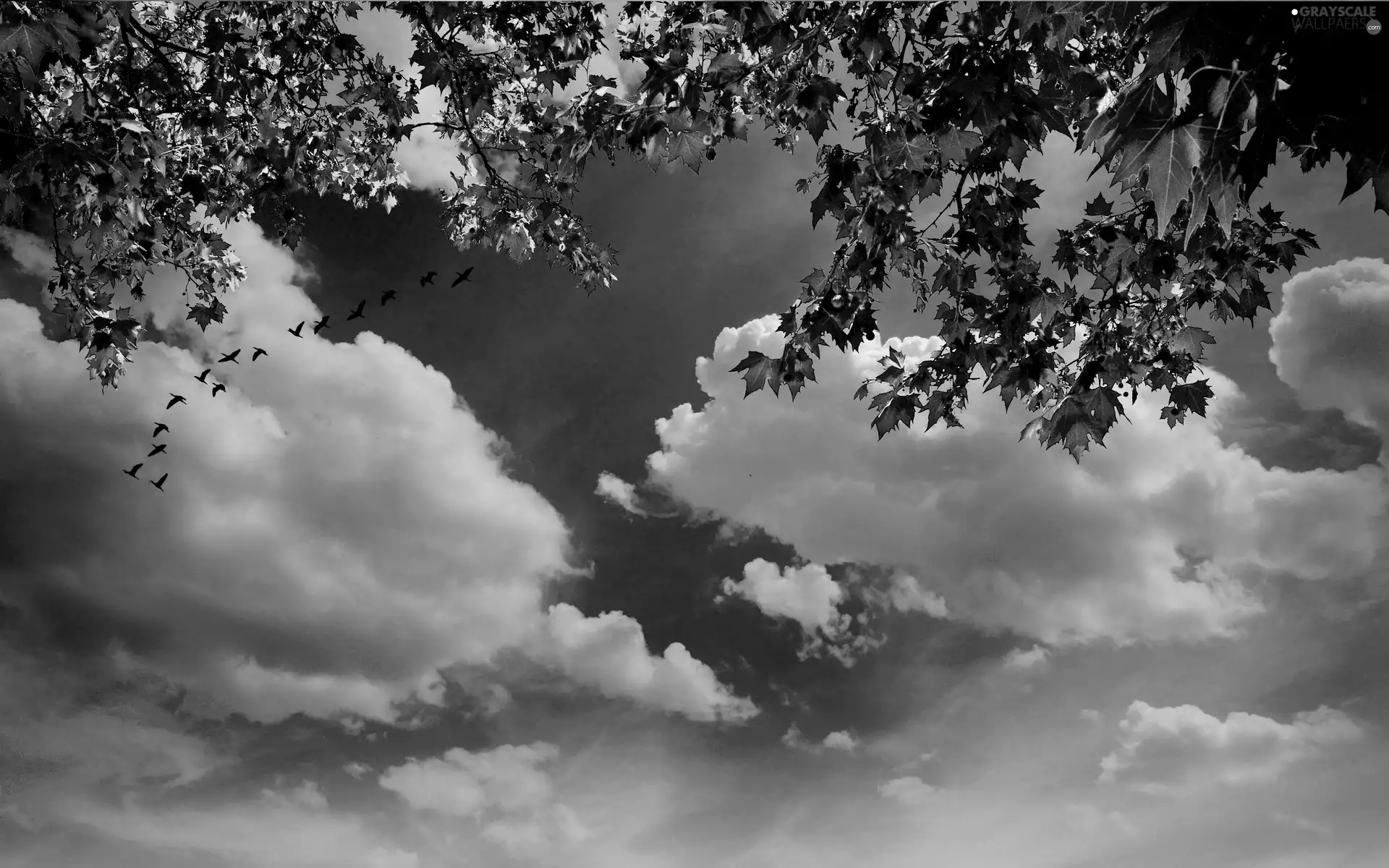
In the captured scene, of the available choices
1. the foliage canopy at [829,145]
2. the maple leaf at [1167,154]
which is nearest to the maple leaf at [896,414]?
the foliage canopy at [829,145]

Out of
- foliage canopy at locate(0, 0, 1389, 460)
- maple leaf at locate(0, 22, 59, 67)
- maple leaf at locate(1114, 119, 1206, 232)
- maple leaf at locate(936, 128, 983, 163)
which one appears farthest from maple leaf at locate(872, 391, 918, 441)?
maple leaf at locate(0, 22, 59, 67)

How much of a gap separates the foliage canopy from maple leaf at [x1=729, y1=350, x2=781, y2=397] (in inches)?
0.6

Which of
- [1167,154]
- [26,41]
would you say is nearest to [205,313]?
[26,41]

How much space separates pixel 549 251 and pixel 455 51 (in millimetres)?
2550

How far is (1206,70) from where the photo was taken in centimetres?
360

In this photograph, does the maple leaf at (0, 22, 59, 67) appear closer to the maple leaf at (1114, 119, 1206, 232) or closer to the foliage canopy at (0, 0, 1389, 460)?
the foliage canopy at (0, 0, 1389, 460)

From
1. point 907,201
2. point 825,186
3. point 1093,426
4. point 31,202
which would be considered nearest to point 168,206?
point 31,202

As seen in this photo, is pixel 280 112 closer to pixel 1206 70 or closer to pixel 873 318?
pixel 873 318

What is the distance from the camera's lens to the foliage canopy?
3627 millimetres

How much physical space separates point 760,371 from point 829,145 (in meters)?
1.70

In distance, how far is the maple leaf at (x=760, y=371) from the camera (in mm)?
6301

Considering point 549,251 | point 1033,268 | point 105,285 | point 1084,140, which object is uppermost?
point 549,251

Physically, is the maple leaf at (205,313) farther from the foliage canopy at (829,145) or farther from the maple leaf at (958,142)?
the maple leaf at (958,142)

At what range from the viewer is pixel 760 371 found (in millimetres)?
6328
